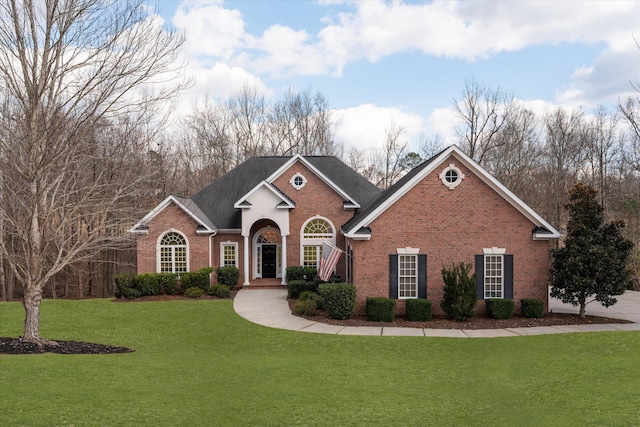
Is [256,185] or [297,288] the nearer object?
[297,288]

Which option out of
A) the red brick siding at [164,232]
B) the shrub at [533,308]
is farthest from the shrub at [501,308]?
the red brick siding at [164,232]

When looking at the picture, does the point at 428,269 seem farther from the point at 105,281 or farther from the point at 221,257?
the point at 105,281

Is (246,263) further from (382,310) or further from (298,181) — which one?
(382,310)

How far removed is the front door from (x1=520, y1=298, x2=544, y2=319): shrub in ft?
49.4

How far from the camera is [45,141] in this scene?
38.0 feet

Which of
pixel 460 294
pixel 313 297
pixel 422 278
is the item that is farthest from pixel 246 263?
pixel 460 294

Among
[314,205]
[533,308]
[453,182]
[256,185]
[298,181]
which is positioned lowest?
[533,308]

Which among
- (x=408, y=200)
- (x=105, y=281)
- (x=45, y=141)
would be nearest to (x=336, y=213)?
(x=408, y=200)

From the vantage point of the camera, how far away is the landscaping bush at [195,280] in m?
22.7

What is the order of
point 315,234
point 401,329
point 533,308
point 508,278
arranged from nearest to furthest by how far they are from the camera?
1. point 401,329
2. point 533,308
3. point 508,278
4. point 315,234

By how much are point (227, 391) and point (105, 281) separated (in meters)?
32.2

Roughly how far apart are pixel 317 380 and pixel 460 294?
8304 mm

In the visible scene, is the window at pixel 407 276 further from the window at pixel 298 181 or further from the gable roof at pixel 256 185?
the window at pixel 298 181

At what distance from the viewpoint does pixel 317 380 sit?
9.73m
